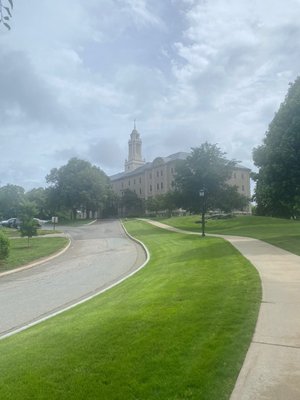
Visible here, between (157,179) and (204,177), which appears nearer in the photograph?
(204,177)

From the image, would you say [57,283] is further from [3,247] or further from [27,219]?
[27,219]

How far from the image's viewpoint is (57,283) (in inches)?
602

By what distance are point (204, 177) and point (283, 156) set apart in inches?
1030

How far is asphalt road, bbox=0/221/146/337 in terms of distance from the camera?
10609 mm

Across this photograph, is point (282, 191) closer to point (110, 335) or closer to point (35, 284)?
point (35, 284)

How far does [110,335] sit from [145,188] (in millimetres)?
112344

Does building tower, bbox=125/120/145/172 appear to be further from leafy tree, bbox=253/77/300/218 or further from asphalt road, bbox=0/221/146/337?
asphalt road, bbox=0/221/146/337

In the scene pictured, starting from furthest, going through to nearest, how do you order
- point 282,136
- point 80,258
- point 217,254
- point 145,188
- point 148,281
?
1. point 145,188
2. point 282,136
3. point 80,258
4. point 217,254
5. point 148,281

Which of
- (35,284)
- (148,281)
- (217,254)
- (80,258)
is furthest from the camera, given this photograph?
(80,258)

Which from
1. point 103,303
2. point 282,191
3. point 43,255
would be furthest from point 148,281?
point 282,191

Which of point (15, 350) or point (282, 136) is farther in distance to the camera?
point (282, 136)

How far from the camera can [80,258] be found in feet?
77.2

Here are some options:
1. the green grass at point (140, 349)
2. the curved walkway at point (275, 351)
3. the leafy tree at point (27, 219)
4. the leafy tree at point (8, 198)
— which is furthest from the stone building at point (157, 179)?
the green grass at point (140, 349)

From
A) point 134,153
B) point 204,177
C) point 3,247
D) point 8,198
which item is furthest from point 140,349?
point 134,153
